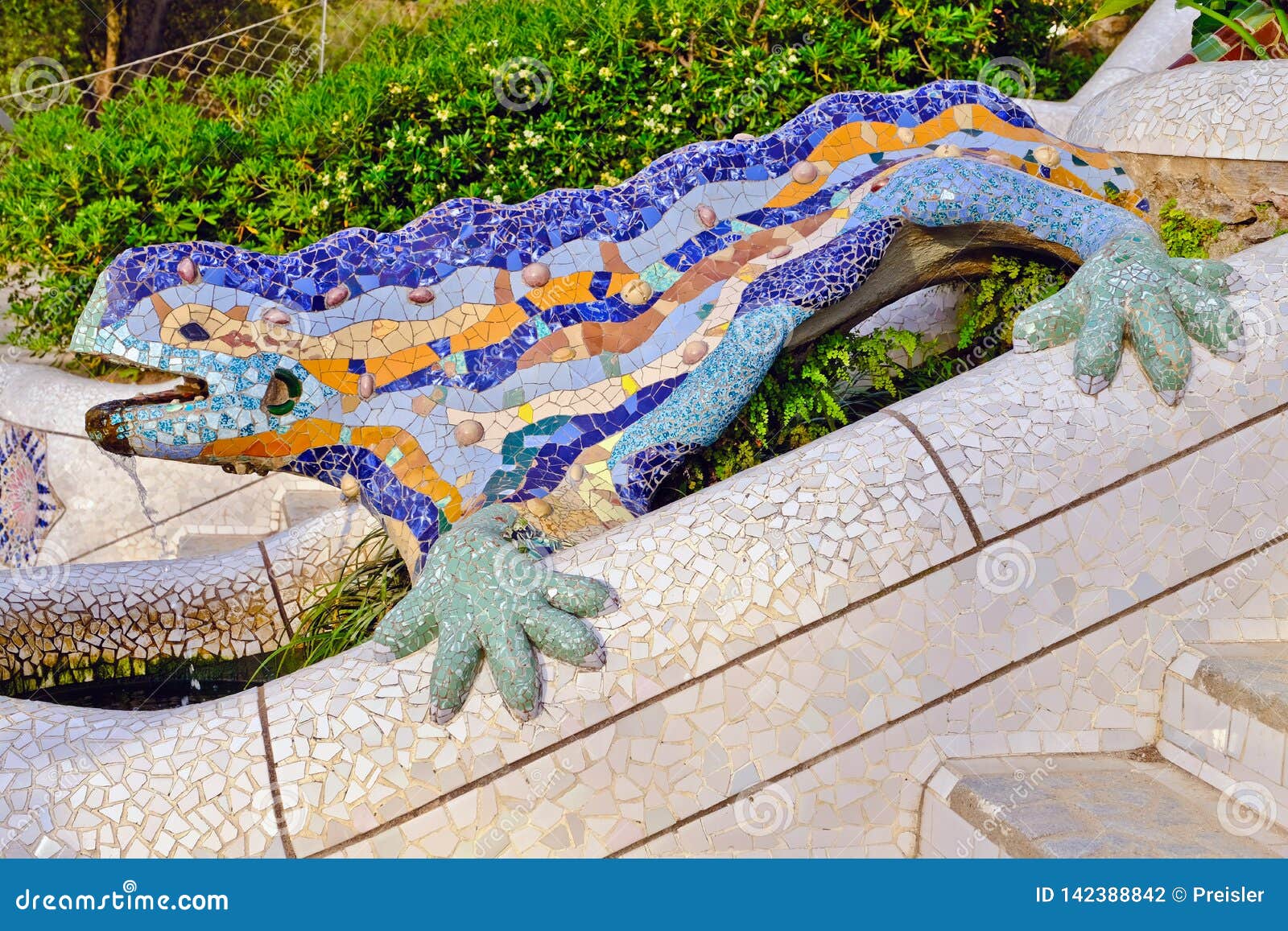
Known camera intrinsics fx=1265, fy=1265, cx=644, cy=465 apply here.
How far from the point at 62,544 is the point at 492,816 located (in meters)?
4.12

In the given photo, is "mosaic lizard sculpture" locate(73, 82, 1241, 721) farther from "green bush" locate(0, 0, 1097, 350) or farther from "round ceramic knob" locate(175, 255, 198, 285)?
"green bush" locate(0, 0, 1097, 350)

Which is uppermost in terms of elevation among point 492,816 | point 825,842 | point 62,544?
point 492,816

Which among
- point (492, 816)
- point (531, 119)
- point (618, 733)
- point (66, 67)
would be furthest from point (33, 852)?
point (66, 67)

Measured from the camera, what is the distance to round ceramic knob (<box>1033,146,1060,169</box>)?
14.7 feet

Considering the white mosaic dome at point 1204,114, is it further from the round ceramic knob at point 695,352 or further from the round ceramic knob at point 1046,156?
the round ceramic knob at point 695,352

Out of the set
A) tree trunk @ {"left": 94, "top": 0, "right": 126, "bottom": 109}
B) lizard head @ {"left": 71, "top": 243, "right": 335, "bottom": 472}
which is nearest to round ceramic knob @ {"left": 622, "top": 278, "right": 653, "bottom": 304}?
lizard head @ {"left": 71, "top": 243, "right": 335, "bottom": 472}

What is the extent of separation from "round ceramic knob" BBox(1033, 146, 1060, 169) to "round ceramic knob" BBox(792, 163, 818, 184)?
0.80m

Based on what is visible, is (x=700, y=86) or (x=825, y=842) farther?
(x=700, y=86)

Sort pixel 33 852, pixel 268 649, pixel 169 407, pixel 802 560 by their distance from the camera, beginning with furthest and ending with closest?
pixel 268 649, pixel 169 407, pixel 802 560, pixel 33 852

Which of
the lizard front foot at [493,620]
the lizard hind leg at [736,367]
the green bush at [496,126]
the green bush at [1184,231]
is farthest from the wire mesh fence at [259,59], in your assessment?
the lizard front foot at [493,620]

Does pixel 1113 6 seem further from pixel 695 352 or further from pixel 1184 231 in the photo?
pixel 695 352

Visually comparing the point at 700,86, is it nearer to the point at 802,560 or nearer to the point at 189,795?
the point at 802,560

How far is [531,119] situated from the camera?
20.4 feet

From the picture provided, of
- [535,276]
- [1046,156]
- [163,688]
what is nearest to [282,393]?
[535,276]
